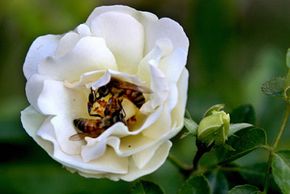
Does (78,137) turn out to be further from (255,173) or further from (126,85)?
(255,173)

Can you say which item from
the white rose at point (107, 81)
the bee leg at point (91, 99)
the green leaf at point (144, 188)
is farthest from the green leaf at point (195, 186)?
the bee leg at point (91, 99)

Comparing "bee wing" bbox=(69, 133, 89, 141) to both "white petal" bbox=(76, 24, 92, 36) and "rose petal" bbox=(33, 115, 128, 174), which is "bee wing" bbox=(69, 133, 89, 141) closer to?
"rose petal" bbox=(33, 115, 128, 174)

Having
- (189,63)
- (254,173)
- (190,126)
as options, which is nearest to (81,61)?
(190,126)

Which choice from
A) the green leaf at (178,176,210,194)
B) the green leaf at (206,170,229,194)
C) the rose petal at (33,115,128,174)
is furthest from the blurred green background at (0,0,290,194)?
the rose petal at (33,115,128,174)

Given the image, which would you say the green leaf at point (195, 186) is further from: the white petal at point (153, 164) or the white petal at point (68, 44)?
the white petal at point (68, 44)

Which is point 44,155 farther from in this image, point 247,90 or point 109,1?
point 109,1

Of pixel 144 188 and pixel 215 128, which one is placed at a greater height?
pixel 215 128
